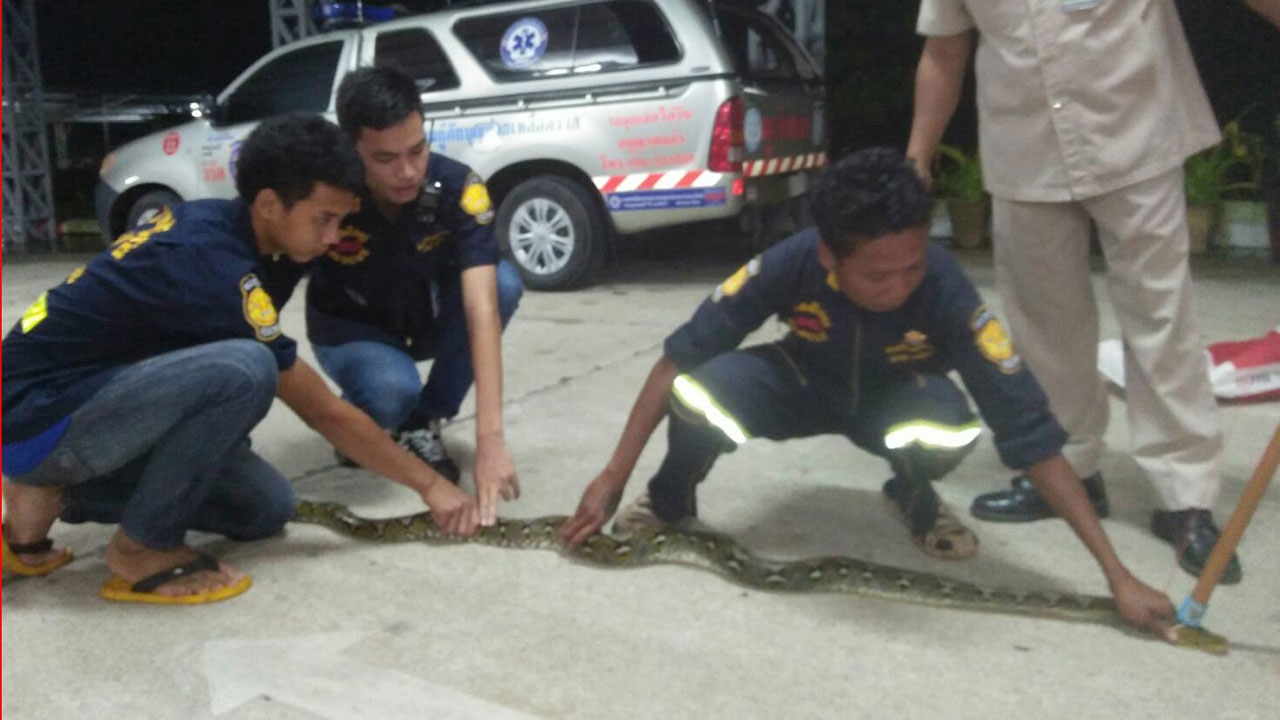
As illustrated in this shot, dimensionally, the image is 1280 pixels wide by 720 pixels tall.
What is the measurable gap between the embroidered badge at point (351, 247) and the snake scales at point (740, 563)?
0.83 m

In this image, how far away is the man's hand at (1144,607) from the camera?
2.39 m

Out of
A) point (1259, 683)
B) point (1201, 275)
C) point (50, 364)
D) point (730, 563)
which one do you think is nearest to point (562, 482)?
point (730, 563)

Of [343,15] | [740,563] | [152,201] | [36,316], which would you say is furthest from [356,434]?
[152,201]

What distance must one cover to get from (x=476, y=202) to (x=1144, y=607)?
7.54 ft

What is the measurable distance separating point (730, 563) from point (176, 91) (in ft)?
61.6

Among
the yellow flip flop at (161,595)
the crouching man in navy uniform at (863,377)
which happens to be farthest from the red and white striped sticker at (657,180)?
the yellow flip flop at (161,595)

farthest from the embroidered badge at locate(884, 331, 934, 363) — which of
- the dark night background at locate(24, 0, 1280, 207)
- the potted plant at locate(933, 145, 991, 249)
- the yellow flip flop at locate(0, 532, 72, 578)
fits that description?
the potted plant at locate(933, 145, 991, 249)

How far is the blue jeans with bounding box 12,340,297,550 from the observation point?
2.57 metres

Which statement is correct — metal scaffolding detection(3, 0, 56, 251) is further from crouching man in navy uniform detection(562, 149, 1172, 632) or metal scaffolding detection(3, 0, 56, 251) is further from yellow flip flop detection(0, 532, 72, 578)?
crouching man in navy uniform detection(562, 149, 1172, 632)

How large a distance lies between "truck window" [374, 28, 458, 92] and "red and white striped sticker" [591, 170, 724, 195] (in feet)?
4.81

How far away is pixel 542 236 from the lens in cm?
773

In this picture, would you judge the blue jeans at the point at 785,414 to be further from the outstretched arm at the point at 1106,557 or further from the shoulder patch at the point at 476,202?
the shoulder patch at the point at 476,202

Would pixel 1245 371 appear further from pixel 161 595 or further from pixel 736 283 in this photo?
pixel 161 595

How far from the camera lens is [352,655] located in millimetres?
2451
